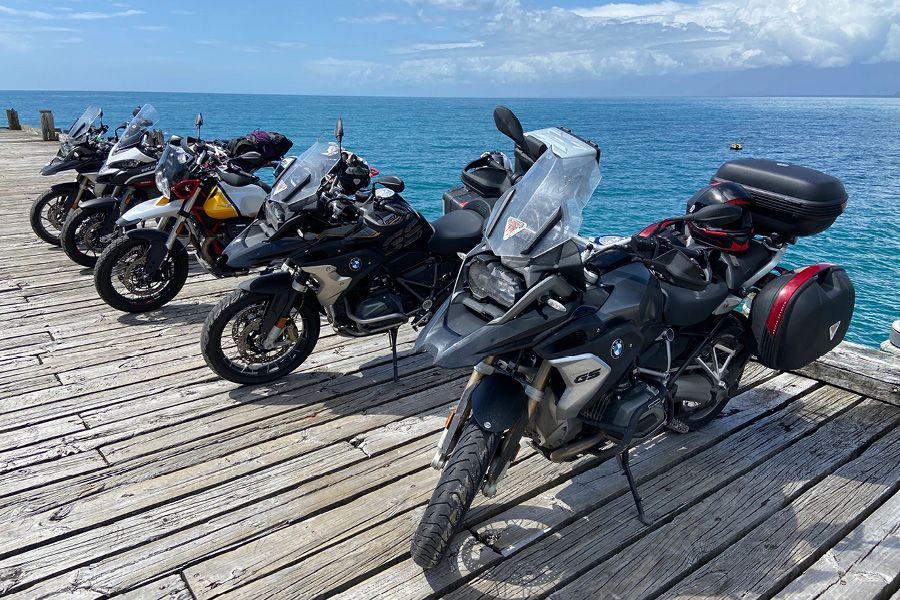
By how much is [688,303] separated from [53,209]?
21.9ft

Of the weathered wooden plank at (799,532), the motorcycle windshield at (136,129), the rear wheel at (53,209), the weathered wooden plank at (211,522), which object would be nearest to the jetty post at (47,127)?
the rear wheel at (53,209)

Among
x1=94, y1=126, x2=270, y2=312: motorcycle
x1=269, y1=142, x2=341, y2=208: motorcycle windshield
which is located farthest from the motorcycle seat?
x1=269, y1=142, x2=341, y2=208: motorcycle windshield

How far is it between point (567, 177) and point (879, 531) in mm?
1933

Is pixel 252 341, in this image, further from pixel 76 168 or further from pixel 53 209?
pixel 53 209

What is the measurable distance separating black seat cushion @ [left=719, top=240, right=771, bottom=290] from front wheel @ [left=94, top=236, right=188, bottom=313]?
3895mm

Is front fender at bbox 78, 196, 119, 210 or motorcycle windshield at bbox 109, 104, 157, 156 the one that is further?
motorcycle windshield at bbox 109, 104, 157, 156

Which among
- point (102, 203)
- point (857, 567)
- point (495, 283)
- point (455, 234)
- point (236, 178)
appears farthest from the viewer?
point (102, 203)

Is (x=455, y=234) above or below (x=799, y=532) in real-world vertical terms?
above

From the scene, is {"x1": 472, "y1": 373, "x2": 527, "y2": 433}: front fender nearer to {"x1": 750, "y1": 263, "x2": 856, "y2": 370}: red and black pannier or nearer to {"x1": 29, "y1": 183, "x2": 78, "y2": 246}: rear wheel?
{"x1": 750, "y1": 263, "x2": 856, "y2": 370}: red and black pannier

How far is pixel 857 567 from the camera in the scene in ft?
8.52

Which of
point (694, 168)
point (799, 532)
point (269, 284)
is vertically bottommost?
point (694, 168)

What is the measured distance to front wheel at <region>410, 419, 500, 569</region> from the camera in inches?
94.4

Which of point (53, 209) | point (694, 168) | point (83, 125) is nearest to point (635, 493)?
point (83, 125)

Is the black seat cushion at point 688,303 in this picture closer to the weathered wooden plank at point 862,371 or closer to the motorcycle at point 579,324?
the motorcycle at point 579,324
